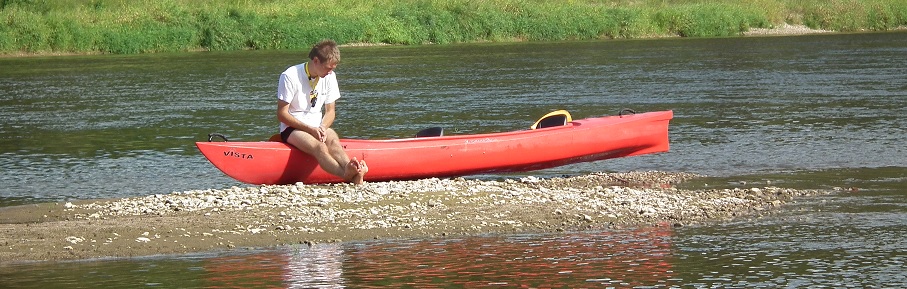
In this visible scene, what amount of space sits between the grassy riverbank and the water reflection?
3902 cm

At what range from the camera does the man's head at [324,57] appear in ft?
39.8

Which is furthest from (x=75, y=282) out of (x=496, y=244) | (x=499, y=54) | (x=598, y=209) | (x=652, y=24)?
(x=652, y=24)

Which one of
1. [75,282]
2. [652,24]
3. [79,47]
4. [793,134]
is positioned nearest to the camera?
[75,282]

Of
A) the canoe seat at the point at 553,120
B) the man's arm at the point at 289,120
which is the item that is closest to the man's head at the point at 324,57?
the man's arm at the point at 289,120

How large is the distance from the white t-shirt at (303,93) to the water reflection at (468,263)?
243cm

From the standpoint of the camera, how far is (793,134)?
1820 centimetres

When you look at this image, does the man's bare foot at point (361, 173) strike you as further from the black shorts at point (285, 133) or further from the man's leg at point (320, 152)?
the black shorts at point (285, 133)

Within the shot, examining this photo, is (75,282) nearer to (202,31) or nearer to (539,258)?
(539,258)

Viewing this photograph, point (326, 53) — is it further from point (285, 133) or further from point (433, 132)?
point (433, 132)

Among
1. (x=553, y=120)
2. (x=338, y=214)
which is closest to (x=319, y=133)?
(x=338, y=214)

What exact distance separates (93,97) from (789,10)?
4083 centimetres

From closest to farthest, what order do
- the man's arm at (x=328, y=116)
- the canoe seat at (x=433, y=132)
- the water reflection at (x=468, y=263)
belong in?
the water reflection at (x=468, y=263) → the man's arm at (x=328, y=116) → the canoe seat at (x=433, y=132)

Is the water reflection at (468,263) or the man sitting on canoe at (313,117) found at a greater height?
the man sitting on canoe at (313,117)

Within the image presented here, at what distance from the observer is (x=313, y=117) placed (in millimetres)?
12680
